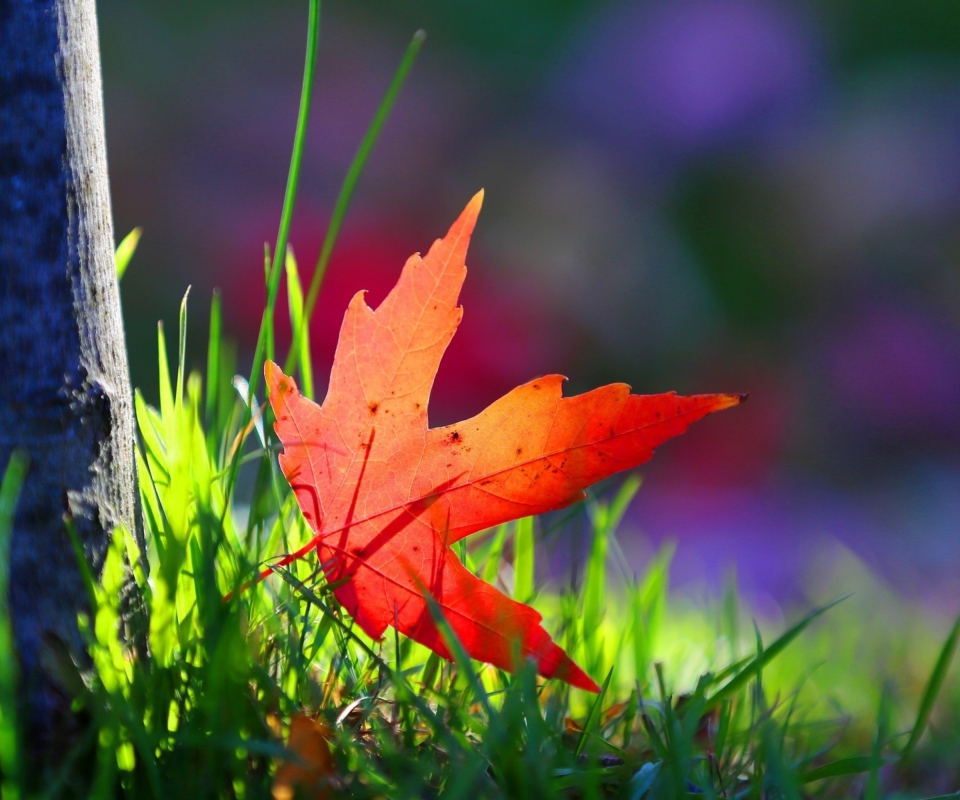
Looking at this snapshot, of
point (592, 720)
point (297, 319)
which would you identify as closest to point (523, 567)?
point (592, 720)

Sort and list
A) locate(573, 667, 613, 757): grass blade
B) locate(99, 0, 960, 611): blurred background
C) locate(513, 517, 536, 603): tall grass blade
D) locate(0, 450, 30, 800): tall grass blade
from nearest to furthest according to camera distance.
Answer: locate(0, 450, 30, 800): tall grass blade < locate(573, 667, 613, 757): grass blade < locate(513, 517, 536, 603): tall grass blade < locate(99, 0, 960, 611): blurred background

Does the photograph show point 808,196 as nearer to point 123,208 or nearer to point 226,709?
point 123,208

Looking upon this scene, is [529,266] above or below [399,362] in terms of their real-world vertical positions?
above

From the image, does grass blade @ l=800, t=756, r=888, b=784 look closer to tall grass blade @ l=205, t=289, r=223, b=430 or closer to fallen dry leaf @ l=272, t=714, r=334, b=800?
fallen dry leaf @ l=272, t=714, r=334, b=800

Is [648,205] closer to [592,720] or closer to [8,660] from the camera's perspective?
[592,720]

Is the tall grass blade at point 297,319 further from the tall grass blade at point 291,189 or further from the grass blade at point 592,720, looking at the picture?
the grass blade at point 592,720

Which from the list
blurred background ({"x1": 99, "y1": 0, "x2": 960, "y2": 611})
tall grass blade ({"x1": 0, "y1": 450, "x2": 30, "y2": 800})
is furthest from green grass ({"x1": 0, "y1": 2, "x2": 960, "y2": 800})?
blurred background ({"x1": 99, "y1": 0, "x2": 960, "y2": 611})


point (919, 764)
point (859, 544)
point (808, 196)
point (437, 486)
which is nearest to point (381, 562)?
point (437, 486)
